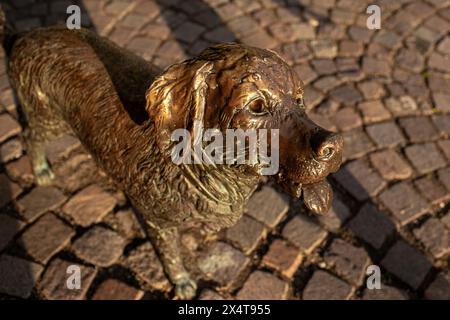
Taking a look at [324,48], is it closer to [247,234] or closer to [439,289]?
[247,234]

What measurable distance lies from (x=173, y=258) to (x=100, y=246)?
33.1 inches

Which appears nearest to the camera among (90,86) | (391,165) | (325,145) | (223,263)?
(325,145)

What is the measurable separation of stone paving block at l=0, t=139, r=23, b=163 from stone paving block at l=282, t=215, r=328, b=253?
2747 millimetres

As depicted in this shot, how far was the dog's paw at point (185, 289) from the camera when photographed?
374cm

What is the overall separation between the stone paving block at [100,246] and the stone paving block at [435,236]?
267 cm

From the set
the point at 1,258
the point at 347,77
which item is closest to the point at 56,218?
the point at 1,258

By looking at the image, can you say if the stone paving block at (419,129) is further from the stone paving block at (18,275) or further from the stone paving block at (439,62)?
the stone paving block at (18,275)

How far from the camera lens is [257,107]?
2.21m

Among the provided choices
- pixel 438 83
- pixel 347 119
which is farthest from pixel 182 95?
pixel 438 83

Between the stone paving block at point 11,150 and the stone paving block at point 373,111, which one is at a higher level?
the stone paving block at point 11,150

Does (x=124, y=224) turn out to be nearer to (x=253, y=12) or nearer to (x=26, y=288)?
(x=26, y=288)

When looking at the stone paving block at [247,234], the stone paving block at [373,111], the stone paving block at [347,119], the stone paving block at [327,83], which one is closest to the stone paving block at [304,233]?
the stone paving block at [247,234]

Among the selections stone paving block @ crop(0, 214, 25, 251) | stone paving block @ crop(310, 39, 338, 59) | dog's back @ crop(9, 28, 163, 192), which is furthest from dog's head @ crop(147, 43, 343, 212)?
stone paving block @ crop(310, 39, 338, 59)

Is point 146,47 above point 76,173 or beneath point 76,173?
above
